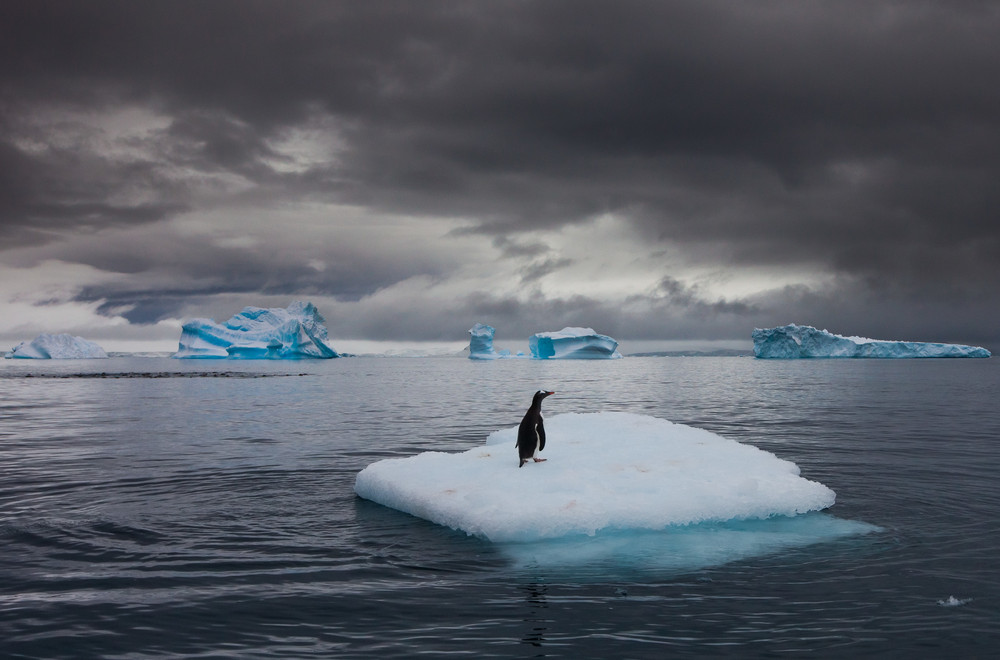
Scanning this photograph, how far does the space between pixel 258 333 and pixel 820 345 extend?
335 ft

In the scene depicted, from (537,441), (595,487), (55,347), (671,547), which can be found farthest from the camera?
(55,347)

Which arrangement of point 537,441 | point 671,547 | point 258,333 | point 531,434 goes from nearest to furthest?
point 671,547 < point 531,434 < point 537,441 < point 258,333

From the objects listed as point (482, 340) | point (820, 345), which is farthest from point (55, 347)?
point (820, 345)

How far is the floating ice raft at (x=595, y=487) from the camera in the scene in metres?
8.35

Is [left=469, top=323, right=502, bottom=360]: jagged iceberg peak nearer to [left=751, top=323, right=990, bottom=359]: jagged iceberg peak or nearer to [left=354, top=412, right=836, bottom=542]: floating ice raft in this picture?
[left=751, top=323, right=990, bottom=359]: jagged iceberg peak

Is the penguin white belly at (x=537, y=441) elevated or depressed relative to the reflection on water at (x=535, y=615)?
elevated

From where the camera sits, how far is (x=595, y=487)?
30.0ft

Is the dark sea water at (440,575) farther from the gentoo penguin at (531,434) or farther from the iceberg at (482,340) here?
the iceberg at (482,340)

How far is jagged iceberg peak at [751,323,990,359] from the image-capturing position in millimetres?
119188

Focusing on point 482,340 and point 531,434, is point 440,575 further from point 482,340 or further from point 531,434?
point 482,340

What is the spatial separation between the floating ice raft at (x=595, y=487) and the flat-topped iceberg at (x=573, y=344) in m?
110

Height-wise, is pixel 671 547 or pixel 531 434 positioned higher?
pixel 531 434

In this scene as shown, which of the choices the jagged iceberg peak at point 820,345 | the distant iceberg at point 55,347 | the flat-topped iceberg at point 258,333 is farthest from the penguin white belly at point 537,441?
the distant iceberg at point 55,347

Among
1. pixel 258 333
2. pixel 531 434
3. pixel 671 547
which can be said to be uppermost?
pixel 258 333
